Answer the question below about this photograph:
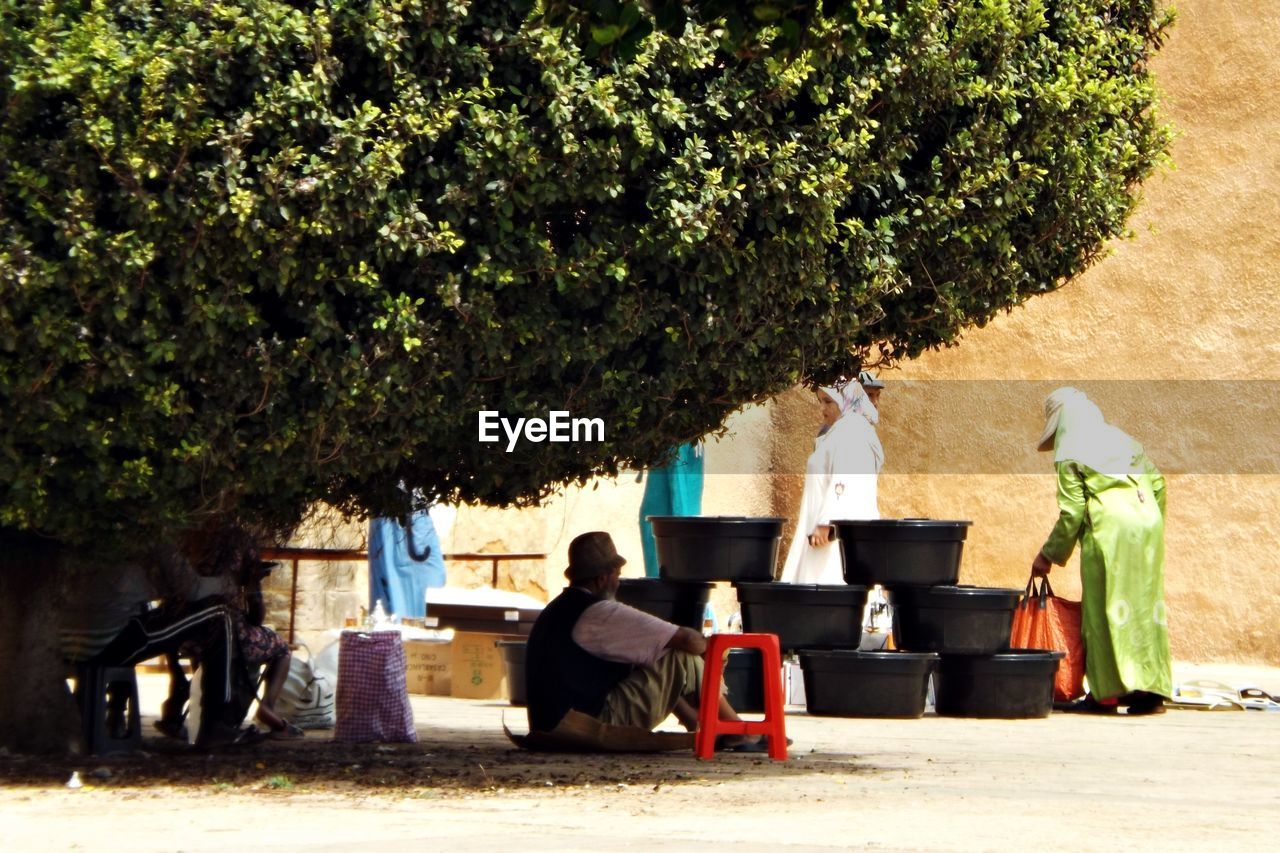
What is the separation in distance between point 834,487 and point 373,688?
4751mm

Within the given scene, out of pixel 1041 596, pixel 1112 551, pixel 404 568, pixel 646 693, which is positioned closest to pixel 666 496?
pixel 404 568

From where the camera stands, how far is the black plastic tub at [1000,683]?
1071 cm

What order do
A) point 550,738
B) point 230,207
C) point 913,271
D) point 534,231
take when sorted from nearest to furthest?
point 230,207 → point 534,231 → point 913,271 → point 550,738

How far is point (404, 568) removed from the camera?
13523 millimetres

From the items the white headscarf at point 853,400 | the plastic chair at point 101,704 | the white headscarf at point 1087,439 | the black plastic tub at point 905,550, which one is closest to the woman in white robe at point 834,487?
the white headscarf at point 853,400

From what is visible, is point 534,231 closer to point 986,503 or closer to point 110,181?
point 110,181

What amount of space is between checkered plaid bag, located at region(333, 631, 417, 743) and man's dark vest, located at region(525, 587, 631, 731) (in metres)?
0.93

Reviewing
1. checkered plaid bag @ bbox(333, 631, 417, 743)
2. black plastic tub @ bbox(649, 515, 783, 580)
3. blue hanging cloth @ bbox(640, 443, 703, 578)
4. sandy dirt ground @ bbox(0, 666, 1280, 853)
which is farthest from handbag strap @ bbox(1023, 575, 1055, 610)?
checkered plaid bag @ bbox(333, 631, 417, 743)

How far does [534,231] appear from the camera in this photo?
644cm

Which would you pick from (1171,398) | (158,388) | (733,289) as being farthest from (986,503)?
(158,388)

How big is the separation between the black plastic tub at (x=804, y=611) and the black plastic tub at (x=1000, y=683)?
0.89 m

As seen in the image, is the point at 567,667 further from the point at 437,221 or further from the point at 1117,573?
the point at 1117,573

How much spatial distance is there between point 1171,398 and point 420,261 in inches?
406

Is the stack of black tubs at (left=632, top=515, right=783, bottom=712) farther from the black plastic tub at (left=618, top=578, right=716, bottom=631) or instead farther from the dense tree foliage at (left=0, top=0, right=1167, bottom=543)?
the dense tree foliage at (left=0, top=0, right=1167, bottom=543)
